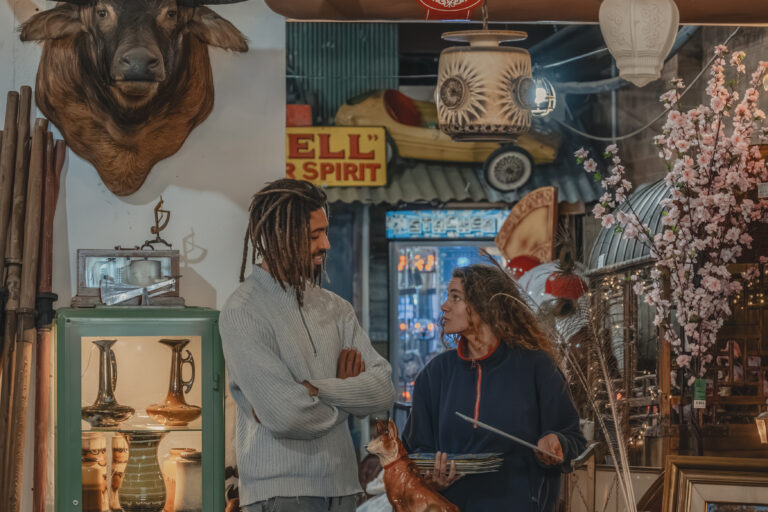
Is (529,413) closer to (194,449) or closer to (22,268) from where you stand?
(194,449)

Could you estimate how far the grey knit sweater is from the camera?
2865 millimetres

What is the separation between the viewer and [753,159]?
6.47 metres

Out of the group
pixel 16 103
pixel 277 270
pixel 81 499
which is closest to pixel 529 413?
pixel 277 270

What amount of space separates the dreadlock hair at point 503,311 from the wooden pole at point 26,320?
1382mm

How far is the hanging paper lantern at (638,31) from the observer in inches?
144

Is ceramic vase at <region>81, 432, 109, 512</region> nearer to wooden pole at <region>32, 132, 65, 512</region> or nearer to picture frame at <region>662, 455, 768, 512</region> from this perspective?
wooden pole at <region>32, 132, 65, 512</region>

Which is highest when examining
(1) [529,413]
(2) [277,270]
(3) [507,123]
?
(3) [507,123]

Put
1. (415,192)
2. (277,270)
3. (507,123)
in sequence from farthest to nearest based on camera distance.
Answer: (415,192), (507,123), (277,270)

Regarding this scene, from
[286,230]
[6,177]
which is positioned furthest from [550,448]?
[6,177]

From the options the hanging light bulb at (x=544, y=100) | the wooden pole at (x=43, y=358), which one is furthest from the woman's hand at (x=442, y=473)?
the hanging light bulb at (x=544, y=100)

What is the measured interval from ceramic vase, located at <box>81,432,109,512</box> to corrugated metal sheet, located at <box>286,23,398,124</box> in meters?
5.13

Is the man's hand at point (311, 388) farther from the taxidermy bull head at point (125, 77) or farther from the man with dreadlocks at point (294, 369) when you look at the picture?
the taxidermy bull head at point (125, 77)

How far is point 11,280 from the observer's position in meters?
3.64

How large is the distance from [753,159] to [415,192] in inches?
104
